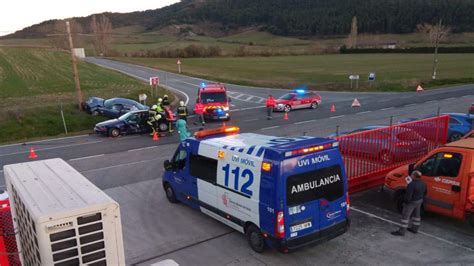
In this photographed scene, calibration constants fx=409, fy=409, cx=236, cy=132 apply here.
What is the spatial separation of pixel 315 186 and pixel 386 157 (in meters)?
5.09

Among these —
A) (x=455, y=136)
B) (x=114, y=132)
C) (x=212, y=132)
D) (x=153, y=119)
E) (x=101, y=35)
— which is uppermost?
(x=101, y=35)

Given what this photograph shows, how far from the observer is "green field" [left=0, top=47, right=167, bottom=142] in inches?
952

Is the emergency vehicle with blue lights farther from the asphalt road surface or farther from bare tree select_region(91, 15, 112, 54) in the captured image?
bare tree select_region(91, 15, 112, 54)

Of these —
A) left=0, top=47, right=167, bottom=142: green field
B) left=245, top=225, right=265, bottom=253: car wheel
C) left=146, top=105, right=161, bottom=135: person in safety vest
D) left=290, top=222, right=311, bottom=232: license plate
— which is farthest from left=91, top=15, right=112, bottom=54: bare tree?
left=290, top=222, right=311, bottom=232: license plate

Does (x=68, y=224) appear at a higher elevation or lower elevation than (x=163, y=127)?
higher

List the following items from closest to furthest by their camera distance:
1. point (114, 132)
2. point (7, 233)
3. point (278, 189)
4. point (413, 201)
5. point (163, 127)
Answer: point (7, 233), point (278, 189), point (413, 201), point (114, 132), point (163, 127)

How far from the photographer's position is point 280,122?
80.8ft

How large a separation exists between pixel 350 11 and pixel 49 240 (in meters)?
Answer: 205

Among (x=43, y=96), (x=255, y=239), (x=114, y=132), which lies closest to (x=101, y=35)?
(x=43, y=96)

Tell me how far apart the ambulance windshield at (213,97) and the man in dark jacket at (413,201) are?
17.6 meters

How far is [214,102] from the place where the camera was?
25.3 meters

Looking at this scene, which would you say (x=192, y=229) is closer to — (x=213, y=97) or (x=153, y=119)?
(x=153, y=119)

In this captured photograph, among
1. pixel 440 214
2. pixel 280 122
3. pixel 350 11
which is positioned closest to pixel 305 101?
pixel 280 122

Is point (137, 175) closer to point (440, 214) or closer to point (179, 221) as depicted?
point (179, 221)
